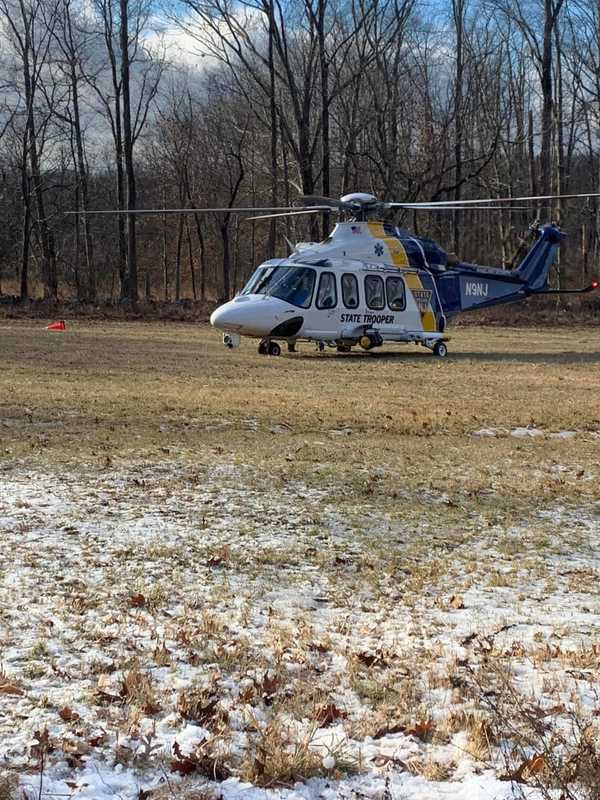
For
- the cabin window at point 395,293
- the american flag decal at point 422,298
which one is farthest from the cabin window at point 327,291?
the american flag decal at point 422,298

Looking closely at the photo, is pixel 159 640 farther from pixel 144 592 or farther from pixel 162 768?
pixel 162 768

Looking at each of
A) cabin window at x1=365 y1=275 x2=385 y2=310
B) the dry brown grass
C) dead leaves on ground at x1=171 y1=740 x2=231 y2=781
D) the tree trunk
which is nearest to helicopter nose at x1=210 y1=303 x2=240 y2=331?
the dry brown grass

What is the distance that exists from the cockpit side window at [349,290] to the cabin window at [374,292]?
313mm

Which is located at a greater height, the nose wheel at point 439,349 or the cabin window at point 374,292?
the cabin window at point 374,292

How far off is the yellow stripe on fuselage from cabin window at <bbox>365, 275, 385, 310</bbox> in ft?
2.17

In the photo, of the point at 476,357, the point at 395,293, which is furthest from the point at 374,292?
the point at 476,357

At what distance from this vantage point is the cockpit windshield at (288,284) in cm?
1742

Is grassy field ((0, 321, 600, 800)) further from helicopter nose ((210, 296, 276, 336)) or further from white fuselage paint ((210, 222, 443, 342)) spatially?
white fuselage paint ((210, 222, 443, 342))

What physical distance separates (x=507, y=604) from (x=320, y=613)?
3.28 feet

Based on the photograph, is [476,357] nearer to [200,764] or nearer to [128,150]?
[200,764]

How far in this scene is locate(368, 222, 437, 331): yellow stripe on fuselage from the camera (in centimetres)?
1871

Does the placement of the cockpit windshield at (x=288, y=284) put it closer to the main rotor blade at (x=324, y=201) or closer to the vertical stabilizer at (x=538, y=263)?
the main rotor blade at (x=324, y=201)

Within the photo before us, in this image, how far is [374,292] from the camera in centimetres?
1862

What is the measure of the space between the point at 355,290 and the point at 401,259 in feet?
5.03
